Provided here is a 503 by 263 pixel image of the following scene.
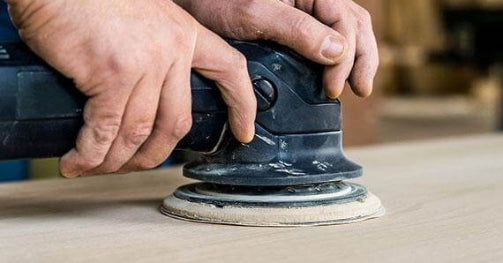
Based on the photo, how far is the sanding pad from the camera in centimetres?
94

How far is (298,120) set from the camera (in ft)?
3.22

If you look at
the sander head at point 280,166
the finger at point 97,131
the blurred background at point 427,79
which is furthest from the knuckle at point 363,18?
the blurred background at point 427,79

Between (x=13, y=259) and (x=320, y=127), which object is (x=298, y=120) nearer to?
(x=320, y=127)

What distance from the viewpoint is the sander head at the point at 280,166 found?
949 millimetres

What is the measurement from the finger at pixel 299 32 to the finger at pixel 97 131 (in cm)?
17

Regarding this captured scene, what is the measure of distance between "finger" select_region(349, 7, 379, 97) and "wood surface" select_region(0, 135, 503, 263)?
0.46 feet

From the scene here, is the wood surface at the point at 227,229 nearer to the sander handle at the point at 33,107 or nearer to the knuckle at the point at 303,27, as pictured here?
the sander handle at the point at 33,107

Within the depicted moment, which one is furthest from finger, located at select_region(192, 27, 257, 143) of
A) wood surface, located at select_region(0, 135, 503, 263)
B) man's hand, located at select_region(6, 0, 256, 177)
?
wood surface, located at select_region(0, 135, 503, 263)

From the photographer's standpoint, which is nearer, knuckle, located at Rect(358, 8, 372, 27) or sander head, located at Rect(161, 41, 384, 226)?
sander head, located at Rect(161, 41, 384, 226)

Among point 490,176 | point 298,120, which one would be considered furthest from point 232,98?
point 490,176

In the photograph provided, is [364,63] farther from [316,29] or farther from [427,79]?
[427,79]

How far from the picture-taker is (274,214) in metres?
0.94

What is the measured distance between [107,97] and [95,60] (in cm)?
4

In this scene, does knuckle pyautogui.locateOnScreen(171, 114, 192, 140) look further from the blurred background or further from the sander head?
the blurred background
